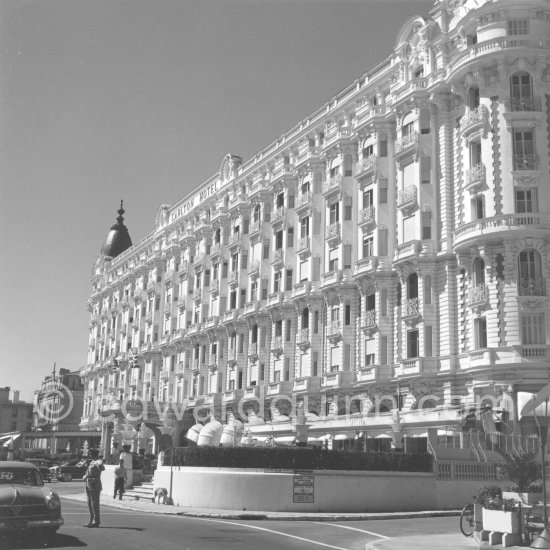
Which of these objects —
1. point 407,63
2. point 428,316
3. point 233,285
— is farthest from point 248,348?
point 407,63

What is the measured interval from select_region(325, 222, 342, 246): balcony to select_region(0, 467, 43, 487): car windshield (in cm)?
4065

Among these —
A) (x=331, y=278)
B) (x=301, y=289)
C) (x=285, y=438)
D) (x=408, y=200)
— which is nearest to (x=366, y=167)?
(x=408, y=200)

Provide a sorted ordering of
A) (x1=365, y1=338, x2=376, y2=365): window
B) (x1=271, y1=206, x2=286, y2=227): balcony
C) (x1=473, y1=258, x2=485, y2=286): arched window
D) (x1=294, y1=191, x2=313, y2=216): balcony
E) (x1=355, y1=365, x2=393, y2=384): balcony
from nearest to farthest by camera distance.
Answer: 1. (x1=473, y1=258, x2=485, y2=286): arched window
2. (x1=355, y1=365, x2=393, y2=384): balcony
3. (x1=365, y1=338, x2=376, y2=365): window
4. (x1=294, y1=191, x2=313, y2=216): balcony
5. (x1=271, y1=206, x2=286, y2=227): balcony

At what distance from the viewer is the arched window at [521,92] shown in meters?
45.5

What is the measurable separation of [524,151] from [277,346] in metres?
26.2

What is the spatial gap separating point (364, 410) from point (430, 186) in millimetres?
15172

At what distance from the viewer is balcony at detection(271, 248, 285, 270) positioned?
211 feet

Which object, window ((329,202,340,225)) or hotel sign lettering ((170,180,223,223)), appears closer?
window ((329,202,340,225))

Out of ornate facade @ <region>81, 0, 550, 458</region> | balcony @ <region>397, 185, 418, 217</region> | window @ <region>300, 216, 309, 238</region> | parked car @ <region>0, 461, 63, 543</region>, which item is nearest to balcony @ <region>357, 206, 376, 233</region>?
ornate facade @ <region>81, 0, 550, 458</region>

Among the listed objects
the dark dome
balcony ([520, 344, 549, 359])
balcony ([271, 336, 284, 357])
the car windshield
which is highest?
the dark dome

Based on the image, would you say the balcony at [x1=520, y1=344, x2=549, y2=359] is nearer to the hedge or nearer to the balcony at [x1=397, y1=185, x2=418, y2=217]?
the balcony at [x1=397, y1=185, x2=418, y2=217]

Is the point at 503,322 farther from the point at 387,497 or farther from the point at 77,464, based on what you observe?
the point at 77,464

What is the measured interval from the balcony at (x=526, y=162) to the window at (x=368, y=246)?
12389mm

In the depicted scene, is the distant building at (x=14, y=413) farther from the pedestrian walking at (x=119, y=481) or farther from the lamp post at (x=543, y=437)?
the lamp post at (x=543, y=437)
